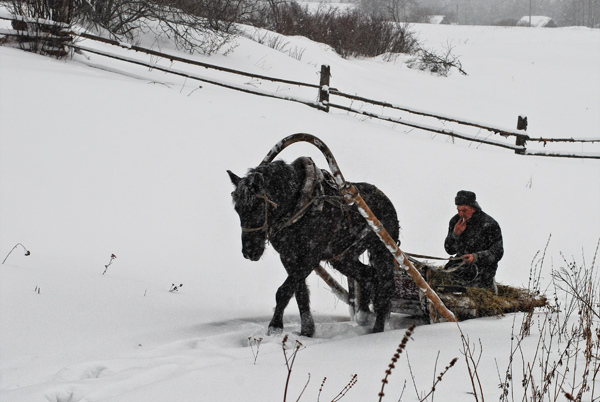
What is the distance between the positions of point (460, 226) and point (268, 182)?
2194mm

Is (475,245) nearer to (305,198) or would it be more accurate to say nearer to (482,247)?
(482,247)

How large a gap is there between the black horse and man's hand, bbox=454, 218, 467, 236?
704mm

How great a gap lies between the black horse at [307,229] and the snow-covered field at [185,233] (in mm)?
329

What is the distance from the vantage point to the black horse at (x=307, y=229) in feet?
12.2

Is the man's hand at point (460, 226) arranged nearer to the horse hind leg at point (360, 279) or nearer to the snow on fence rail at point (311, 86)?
the horse hind leg at point (360, 279)

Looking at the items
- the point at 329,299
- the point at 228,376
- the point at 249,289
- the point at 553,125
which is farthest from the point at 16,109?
the point at 553,125

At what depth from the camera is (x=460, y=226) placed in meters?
5.15

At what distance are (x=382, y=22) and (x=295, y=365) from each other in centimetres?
2524

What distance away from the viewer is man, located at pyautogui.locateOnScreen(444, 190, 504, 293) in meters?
4.88

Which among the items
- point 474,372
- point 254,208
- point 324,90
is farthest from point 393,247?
point 324,90

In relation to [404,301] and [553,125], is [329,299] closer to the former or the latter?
[404,301]

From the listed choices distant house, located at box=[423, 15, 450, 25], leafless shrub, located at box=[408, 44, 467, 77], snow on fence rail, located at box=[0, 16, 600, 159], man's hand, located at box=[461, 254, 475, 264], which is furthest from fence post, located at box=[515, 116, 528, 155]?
distant house, located at box=[423, 15, 450, 25]

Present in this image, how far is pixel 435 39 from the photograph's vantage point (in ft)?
107

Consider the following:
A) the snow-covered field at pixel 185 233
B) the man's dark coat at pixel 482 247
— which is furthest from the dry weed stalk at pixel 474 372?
the man's dark coat at pixel 482 247
